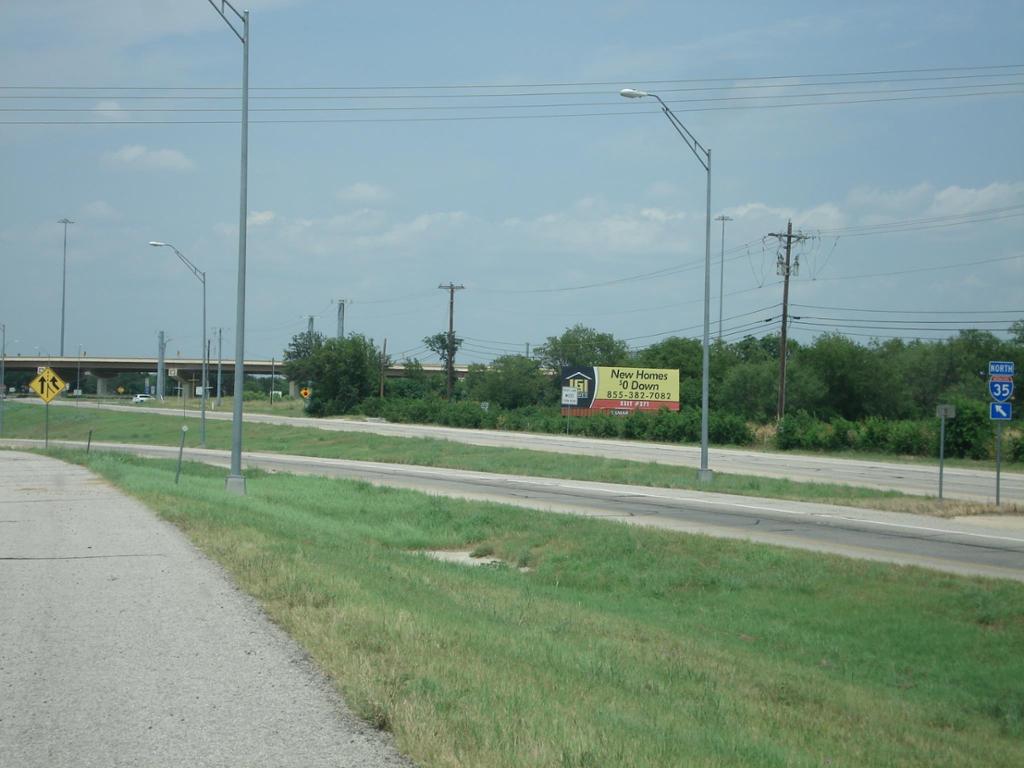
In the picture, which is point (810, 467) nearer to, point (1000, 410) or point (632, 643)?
point (1000, 410)

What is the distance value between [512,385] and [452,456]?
67.7 metres

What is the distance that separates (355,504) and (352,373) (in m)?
75.9

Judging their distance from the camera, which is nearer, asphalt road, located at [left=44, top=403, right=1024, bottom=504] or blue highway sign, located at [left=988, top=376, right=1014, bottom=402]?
blue highway sign, located at [left=988, top=376, right=1014, bottom=402]

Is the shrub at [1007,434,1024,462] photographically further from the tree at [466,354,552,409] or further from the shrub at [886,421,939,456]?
the tree at [466,354,552,409]

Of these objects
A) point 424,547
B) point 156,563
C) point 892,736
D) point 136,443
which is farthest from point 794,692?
point 136,443

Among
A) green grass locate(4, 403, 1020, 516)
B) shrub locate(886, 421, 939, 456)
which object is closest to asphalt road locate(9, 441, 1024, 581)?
green grass locate(4, 403, 1020, 516)

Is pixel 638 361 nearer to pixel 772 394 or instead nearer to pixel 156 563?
pixel 772 394

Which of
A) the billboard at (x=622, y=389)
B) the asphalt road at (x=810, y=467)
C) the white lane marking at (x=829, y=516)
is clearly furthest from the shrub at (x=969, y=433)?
the billboard at (x=622, y=389)

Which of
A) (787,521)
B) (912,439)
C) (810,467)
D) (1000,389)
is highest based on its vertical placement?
(1000,389)

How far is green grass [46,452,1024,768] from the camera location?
6.32 meters

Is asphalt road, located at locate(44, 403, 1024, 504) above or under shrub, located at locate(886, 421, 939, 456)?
under

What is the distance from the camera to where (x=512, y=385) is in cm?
11462

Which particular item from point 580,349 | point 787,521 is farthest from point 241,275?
point 580,349

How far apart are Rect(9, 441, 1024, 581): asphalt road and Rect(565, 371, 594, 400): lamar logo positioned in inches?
1563
